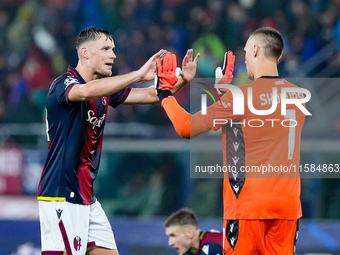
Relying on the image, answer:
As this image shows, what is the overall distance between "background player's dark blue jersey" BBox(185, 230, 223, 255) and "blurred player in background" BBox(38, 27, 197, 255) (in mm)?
1489

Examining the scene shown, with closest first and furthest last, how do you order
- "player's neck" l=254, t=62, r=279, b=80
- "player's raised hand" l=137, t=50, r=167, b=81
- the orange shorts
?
the orange shorts < "player's neck" l=254, t=62, r=279, b=80 < "player's raised hand" l=137, t=50, r=167, b=81

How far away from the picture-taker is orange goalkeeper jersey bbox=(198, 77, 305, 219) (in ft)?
14.9

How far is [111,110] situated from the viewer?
11703 millimetres

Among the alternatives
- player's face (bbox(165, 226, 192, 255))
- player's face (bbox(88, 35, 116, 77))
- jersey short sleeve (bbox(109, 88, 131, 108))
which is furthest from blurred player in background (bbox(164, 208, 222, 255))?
player's face (bbox(88, 35, 116, 77))

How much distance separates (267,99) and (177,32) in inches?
342

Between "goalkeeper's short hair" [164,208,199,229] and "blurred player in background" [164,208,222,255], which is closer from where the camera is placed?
"blurred player in background" [164,208,222,255]

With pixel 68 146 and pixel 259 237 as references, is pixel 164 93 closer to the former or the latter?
pixel 68 146

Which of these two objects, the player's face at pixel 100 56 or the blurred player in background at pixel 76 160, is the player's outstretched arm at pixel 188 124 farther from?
the player's face at pixel 100 56

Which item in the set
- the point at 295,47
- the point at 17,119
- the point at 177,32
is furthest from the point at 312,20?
the point at 17,119

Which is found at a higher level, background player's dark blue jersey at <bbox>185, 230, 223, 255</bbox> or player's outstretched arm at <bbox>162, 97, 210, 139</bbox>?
player's outstretched arm at <bbox>162, 97, 210, 139</bbox>

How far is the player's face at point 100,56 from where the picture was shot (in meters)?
5.25

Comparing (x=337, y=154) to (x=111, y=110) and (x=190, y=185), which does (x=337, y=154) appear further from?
(x=111, y=110)

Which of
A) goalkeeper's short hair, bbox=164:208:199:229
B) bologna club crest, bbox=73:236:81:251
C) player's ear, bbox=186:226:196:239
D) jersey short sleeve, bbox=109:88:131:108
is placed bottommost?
bologna club crest, bbox=73:236:81:251

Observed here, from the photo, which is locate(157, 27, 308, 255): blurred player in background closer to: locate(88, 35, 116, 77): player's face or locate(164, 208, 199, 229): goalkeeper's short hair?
locate(88, 35, 116, 77): player's face
